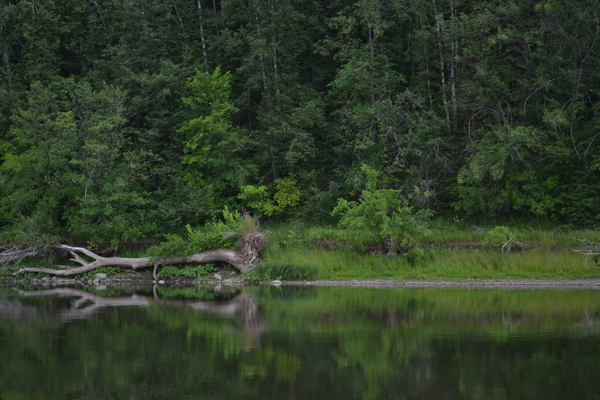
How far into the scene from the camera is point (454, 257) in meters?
27.0

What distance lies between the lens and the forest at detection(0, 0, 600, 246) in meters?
30.5

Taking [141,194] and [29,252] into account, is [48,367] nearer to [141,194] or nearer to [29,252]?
[29,252]

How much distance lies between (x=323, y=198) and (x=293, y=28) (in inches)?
414

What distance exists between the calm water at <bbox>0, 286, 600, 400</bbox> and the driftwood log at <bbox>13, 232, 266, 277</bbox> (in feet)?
24.3

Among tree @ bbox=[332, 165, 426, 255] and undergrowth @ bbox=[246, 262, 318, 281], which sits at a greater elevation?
tree @ bbox=[332, 165, 426, 255]

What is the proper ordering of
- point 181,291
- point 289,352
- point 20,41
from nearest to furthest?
1. point 289,352
2. point 181,291
3. point 20,41

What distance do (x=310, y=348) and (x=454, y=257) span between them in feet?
50.3

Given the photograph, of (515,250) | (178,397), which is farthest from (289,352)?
(515,250)

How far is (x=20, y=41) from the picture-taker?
4166 cm

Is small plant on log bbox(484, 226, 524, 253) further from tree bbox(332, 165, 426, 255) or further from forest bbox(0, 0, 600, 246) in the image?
forest bbox(0, 0, 600, 246)

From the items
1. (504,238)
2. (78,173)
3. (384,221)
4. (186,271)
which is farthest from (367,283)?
(78,173)

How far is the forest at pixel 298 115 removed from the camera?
3055 centimetres

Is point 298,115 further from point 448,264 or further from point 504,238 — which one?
point 504,238

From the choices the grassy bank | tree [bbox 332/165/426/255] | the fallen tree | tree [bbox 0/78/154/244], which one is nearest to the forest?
tree [bbox 0/78/154/244]
